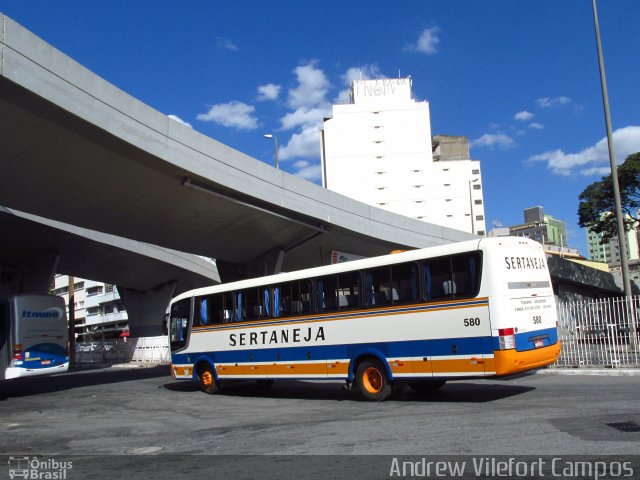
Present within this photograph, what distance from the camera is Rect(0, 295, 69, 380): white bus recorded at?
19.5 metres

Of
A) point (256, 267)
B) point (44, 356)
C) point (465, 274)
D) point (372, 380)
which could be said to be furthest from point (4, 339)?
point (465, 274)

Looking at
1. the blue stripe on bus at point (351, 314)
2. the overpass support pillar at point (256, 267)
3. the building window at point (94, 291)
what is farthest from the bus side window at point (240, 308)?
the building window at point (94, 291)

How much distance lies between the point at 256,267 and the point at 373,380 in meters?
20.6

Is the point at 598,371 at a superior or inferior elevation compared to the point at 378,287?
inferior

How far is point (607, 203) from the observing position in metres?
29.9

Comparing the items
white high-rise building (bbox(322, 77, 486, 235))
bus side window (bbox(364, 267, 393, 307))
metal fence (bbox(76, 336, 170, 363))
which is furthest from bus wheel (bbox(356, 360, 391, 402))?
white high-rise building (bbox(322, 77, 486, 235))

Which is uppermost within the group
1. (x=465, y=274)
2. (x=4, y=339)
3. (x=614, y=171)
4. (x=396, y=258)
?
(x=614, y=171)

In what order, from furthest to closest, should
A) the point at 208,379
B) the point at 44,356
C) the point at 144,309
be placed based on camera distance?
the point at 144,309, the point at 44,356, the point at 208,379

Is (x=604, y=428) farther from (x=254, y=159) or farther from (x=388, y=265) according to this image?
(x=254, y=159)

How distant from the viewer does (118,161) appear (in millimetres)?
18953

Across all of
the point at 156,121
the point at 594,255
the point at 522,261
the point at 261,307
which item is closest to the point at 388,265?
the point at 522,261

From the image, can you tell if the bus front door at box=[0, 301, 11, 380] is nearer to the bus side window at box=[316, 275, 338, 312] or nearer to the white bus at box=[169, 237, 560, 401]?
the white bus at box=[169, 237, 560, 401]

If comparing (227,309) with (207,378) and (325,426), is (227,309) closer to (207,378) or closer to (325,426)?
(207,378)

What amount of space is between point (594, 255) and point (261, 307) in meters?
165
